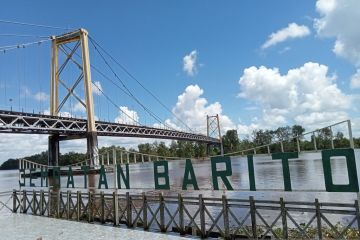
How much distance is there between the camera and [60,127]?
5159cm

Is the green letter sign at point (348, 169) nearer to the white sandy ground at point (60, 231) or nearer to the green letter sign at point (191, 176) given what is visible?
the green letter sign at point (191, 176)

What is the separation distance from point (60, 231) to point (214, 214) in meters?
6.62

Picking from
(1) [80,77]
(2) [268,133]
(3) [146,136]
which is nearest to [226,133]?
(2) [268,133]

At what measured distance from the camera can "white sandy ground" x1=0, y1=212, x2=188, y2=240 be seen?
12.0 meters

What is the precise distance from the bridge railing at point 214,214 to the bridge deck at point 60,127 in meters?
27.3

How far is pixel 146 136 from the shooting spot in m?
64.9

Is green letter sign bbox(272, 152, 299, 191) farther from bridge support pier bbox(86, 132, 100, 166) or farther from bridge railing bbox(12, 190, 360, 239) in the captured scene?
bridge support pier bbox(86, 132, 100, 166)

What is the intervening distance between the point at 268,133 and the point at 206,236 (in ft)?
312

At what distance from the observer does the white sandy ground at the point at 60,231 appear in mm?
12016

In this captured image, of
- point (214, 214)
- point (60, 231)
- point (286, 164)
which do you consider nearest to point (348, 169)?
point (286, 164)

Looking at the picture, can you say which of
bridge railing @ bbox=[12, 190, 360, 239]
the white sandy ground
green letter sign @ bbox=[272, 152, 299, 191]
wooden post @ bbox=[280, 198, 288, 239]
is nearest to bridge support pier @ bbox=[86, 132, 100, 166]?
bridge railing @ bbox=[12, 190, 360, 239]

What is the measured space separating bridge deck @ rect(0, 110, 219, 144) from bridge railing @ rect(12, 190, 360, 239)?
27337 millimetres

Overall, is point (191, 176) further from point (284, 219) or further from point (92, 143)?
point (92, 143)

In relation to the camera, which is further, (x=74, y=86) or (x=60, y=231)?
(x=74, y=86)
